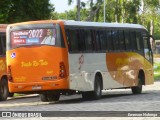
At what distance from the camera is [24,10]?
4512 centimetres

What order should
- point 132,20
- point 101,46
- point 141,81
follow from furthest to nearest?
point 132,20
point 141,81
point 101,46

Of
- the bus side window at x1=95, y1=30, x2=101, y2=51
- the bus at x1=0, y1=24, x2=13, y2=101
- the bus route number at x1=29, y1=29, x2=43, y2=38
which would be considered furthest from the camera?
the bus at x1=0, y1=24, x2=13, y2=101

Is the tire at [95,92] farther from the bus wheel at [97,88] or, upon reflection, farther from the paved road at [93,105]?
the paved road at [93,105]

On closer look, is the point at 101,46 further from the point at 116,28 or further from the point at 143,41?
the point at 143,41

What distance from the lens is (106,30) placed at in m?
29.3

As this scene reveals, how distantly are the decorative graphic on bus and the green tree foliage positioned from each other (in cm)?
1671

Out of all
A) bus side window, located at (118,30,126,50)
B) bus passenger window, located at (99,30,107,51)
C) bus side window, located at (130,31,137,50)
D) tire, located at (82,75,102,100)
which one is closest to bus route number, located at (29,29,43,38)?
tire, located at (82,75,102,100)

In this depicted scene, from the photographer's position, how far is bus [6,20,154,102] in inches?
985

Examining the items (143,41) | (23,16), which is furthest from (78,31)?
(23,16)

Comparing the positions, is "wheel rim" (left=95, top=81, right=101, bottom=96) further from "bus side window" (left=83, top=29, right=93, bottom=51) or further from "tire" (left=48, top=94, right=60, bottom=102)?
"tire" (left=48, top=94, right=60, bottom=102)

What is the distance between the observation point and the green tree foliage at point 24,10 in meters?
43.3

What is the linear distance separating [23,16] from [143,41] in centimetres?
1324

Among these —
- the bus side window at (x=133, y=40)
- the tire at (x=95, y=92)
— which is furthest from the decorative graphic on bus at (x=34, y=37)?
the bus side window at (x=133, y=40)

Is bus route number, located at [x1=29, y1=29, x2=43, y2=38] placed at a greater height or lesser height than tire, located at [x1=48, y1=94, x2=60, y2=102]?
greater
